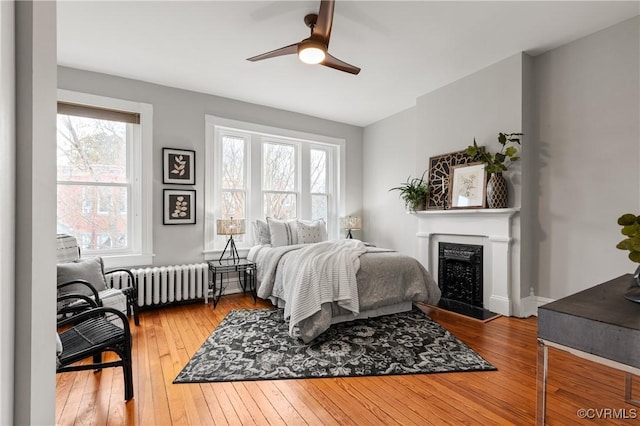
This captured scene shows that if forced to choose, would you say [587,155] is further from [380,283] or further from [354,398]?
[354,398]

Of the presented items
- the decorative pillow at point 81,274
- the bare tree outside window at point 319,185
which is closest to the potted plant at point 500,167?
the bare tree outside window at point 319,185

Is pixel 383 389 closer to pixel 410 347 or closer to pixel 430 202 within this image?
pixel 410 347

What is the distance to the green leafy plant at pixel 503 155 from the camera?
10.8 ft

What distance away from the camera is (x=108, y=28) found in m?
2.83

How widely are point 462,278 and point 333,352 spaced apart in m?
2.24

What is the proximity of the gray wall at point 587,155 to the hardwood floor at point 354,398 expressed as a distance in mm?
1201

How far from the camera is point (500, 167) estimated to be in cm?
335

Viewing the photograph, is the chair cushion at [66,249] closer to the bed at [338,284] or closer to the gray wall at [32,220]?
the bed at [338,284]

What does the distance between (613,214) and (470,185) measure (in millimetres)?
1314

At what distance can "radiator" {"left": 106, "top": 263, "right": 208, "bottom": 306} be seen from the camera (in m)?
3.57

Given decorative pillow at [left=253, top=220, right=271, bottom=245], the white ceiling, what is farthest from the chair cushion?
decorative pillow at [left=253, top=220, right=271, bottom=245]

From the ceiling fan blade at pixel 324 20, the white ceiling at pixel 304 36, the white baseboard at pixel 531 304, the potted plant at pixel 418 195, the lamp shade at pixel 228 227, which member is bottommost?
the white baseboard at pixel 531 304

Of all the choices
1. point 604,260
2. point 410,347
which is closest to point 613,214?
point 604,260

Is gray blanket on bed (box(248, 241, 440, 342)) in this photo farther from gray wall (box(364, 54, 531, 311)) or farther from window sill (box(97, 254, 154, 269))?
window sill (box(97, 254, 154, 269))
